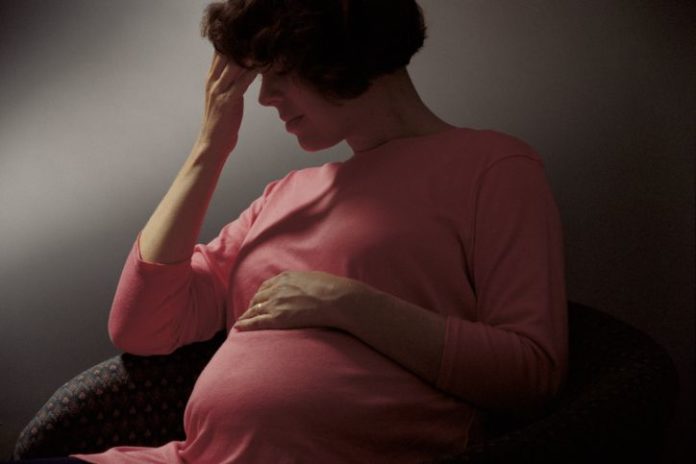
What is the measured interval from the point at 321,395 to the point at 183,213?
38 cm

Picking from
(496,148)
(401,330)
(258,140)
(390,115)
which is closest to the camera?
(401,330)

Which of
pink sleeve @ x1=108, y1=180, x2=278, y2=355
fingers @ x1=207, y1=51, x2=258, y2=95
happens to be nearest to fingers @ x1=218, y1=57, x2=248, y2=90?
fingers @ x1=207, y1=51, x2=258, y2=95

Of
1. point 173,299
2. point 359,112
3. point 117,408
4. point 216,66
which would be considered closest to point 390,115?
point 359,112

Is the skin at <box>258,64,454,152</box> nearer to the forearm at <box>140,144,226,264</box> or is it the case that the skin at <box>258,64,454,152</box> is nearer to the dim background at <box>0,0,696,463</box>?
the forearm at <box>140,144,226,264</box>

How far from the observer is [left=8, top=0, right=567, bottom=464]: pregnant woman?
39.7 inches

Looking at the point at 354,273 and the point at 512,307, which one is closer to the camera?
the point at 512,307

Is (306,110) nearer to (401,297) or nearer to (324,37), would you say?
(324,37)

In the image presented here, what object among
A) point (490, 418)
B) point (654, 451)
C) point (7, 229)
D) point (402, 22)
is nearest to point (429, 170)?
point (402, 22)

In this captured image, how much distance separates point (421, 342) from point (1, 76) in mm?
1110

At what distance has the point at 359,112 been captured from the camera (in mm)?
1210

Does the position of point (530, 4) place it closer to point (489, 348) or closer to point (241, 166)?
point (241, 166)

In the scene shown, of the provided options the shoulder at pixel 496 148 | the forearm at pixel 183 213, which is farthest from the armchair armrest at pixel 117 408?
the shoulder at pixel 496 148

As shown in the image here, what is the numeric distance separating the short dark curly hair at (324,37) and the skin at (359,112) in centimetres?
3

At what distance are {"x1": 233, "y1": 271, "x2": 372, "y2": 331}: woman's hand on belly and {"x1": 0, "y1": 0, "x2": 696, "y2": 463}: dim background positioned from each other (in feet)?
1.79
